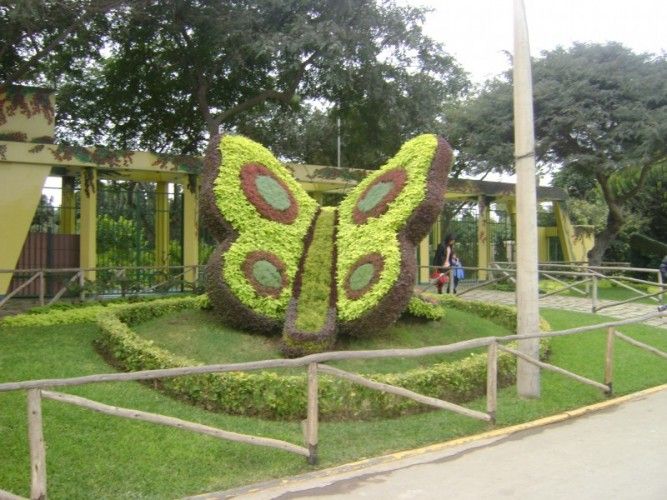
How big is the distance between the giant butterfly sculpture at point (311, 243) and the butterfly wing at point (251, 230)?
0.05 ft

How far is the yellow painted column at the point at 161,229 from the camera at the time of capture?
17922 mm

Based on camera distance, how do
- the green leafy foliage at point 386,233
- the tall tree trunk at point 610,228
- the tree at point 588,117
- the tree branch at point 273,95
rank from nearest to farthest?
the green leafy foliage at point 386,233
the tree branch at point 273,95
the tree at point 588,117
the tall tree trunk at point 610,228

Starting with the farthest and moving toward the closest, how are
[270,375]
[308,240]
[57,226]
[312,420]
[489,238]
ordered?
[489,238] → [57,226] → [308,240] → [270,375] → [312,420]

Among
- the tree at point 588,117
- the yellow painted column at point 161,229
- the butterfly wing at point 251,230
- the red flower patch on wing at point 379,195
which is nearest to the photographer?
the butterfly wing at point 251,230

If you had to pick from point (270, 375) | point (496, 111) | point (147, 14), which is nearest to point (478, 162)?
point (496, 111)

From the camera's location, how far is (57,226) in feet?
56.9

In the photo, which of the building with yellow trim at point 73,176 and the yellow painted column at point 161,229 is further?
the yellow painted column at point 161,229

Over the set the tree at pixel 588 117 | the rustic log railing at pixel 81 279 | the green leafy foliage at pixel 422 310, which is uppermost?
the tree at pixel 588 117

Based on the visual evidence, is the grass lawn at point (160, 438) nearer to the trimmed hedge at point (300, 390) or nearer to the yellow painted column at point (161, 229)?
the trimmed hedge at point (300, 390)

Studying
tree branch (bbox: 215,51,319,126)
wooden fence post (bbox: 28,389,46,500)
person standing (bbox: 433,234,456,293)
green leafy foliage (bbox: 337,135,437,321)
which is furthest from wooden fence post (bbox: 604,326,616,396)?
tree branch (bbox: 215,51,319,126)

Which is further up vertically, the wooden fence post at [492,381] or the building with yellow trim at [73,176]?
the building with yellow trim at [73,176]

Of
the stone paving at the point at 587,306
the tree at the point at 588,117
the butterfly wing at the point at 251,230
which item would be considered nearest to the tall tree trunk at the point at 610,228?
the tree at the point at 588,117

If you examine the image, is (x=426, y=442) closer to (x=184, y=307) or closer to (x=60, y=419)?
(x=60, y=419)

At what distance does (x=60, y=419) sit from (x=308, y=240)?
4906mm
